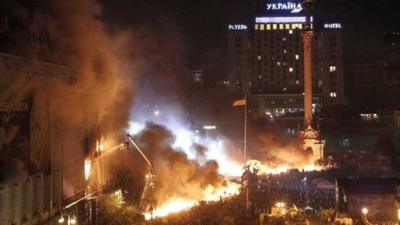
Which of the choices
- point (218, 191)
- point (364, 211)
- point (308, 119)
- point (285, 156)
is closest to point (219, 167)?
point (218, 191)

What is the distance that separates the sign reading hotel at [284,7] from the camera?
7638 cm

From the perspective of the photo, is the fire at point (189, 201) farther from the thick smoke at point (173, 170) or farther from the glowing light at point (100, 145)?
the glowing light at point (100, 145)

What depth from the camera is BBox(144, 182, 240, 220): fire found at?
2131cm

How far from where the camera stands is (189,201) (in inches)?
977

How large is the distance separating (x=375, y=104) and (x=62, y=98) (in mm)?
72231

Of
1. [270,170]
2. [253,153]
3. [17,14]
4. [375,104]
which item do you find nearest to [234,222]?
[17,14]

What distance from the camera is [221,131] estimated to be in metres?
57.4

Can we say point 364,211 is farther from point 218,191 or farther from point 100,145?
point 100,145

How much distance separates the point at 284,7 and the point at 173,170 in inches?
2199

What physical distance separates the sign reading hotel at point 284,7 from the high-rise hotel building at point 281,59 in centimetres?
46

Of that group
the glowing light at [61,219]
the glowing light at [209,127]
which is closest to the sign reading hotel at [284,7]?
the glowing light at [209,127]

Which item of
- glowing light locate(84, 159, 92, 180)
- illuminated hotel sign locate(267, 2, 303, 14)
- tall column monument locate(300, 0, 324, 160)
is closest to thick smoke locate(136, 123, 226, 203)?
glowing light locate(84, 159, 92, 180)

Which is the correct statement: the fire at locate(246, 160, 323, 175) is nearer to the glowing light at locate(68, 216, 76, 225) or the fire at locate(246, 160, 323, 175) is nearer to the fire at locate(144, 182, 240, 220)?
the fire at locate(144, 182, 240, 220)

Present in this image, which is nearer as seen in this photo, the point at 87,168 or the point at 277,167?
the point at 87,168
